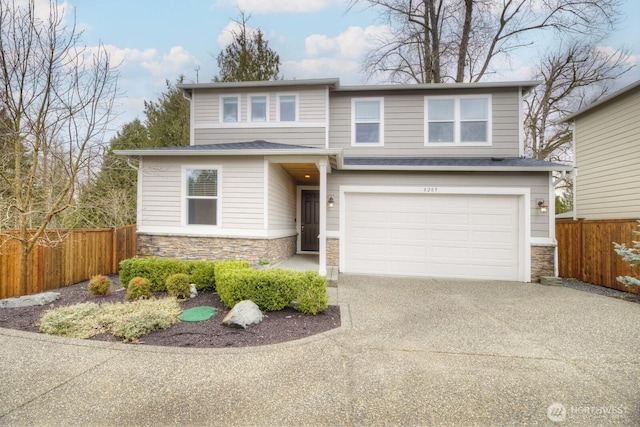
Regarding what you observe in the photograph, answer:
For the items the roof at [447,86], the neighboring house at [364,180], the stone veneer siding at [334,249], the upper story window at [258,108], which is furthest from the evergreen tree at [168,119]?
the stone veneer siding at [334,249]

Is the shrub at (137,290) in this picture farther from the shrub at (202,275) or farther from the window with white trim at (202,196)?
the window with white trim at (202,196)

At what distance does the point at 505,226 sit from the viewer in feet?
25.0

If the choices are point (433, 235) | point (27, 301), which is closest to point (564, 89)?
point (433, 235)

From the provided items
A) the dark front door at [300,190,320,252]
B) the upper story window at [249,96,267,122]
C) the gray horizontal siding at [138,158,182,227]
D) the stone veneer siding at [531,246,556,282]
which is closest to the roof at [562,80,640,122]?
the stone veneer siding at [531,246,556,282]

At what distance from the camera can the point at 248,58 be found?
54.5 feet

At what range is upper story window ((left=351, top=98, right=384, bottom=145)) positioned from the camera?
9125mm

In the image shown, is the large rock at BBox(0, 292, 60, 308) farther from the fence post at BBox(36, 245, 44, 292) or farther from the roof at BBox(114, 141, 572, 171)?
the roof at BBox(114, 141, 572, 171)

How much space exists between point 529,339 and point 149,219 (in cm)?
801

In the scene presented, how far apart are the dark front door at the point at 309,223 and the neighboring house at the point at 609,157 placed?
8.37m

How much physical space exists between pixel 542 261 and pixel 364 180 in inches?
197

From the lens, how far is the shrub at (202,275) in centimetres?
555

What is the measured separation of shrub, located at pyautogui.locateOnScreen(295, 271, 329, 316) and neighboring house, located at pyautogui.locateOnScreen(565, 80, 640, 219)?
835cm

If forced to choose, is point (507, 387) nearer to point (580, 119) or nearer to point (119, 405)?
point (119, 405)

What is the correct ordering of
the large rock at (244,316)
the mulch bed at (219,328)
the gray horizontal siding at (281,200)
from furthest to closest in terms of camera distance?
the gray horizontal siding at (281,200) < the large rock at (244,316) < the mulch bed at (219,328)
